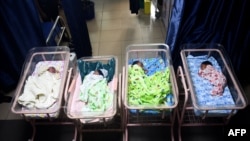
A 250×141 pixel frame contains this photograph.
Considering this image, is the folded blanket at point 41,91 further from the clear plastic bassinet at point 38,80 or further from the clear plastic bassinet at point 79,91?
the clear plastic bassinet at point 79,91

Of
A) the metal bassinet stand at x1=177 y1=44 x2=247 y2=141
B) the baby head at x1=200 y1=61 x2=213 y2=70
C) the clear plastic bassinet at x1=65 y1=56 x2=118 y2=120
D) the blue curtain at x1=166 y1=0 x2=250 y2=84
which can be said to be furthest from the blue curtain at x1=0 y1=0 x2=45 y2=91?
the baby head at x1=200 y1=61 x2=213 y2=70

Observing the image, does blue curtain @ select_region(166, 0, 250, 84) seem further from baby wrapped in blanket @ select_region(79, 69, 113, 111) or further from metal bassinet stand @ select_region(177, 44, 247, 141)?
baby wrapped in blanket @ select_region(79, 69, 113, 111)

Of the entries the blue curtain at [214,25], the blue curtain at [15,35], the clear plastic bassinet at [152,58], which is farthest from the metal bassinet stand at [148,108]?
the blue curtain at [15,35]

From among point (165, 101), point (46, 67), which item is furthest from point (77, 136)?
point (165, 101)

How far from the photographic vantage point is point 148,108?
1.34m

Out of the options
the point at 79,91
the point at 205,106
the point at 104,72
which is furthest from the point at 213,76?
the point at 79,91

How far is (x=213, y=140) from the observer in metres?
1.61

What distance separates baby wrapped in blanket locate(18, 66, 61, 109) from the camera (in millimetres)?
1447

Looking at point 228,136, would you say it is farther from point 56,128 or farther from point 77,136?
point 56,128

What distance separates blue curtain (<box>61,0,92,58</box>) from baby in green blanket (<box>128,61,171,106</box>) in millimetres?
663

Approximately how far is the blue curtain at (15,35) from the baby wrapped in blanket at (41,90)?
391mm

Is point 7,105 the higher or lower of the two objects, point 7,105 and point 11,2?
the lower

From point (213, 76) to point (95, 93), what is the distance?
2.81 ft

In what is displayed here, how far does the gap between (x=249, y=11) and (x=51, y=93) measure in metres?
1.44
